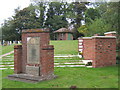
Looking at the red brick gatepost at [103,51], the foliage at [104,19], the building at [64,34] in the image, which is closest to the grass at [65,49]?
the foliage at [104,19]

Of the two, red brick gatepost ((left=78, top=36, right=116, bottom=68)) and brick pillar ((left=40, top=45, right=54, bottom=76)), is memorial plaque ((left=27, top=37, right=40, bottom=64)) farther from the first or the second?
red brick gatepost ((left=78, top=36, right=116, bottom=68))

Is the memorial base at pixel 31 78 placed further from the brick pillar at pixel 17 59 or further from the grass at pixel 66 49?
the grass at pixel 66 49

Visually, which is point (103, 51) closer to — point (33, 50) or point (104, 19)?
point (33, 50)

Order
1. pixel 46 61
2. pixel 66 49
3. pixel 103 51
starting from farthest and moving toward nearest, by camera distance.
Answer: pixel 66 49, pixel 103 51, pixel 46 61

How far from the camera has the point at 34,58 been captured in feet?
27.4

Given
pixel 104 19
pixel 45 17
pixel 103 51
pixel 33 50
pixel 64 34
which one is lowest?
pixel 103 51

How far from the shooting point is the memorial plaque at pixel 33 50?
823 cm

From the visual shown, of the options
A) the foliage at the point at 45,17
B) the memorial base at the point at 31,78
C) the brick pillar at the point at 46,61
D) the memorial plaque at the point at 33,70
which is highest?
the foliage at the point at 45,17

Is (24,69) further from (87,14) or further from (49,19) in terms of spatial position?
(49,19)

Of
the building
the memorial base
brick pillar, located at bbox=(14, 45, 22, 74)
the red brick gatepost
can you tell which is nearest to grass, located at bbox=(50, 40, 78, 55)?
the red brick gatepost

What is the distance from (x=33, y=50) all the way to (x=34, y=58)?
1.38ft

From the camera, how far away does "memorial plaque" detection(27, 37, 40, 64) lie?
8.23 meters

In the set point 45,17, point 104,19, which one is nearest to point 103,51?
point 104,19

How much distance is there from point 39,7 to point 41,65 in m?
48.2
